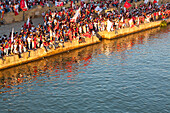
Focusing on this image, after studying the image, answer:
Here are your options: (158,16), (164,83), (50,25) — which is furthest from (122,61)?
(158,16)

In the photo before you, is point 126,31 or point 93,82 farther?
point 126,31

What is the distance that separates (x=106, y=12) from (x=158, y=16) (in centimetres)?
1512

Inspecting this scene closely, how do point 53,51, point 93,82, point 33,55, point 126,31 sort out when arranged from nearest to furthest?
point 93,82, point 33,55, point 53,51, point 126,31

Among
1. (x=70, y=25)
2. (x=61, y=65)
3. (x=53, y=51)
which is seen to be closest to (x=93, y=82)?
(x=61, y=65)

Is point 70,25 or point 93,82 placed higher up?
point 70,25

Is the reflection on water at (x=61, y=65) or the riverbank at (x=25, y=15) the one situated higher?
the riverbank at (x=25, y=15)

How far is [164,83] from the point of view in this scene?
113 feet

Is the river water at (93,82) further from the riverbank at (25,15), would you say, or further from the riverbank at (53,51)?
the riverbank at (25,15)

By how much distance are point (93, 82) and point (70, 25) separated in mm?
15569

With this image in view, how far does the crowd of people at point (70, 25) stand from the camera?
42.2 meters

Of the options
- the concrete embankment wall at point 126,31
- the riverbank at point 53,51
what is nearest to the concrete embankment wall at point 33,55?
the riverbank at point 53,51

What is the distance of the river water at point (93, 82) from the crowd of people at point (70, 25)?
240 centimetres

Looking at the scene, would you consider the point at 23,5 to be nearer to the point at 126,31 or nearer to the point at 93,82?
the point at 126,31

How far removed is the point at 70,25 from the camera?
48875 millimetres
